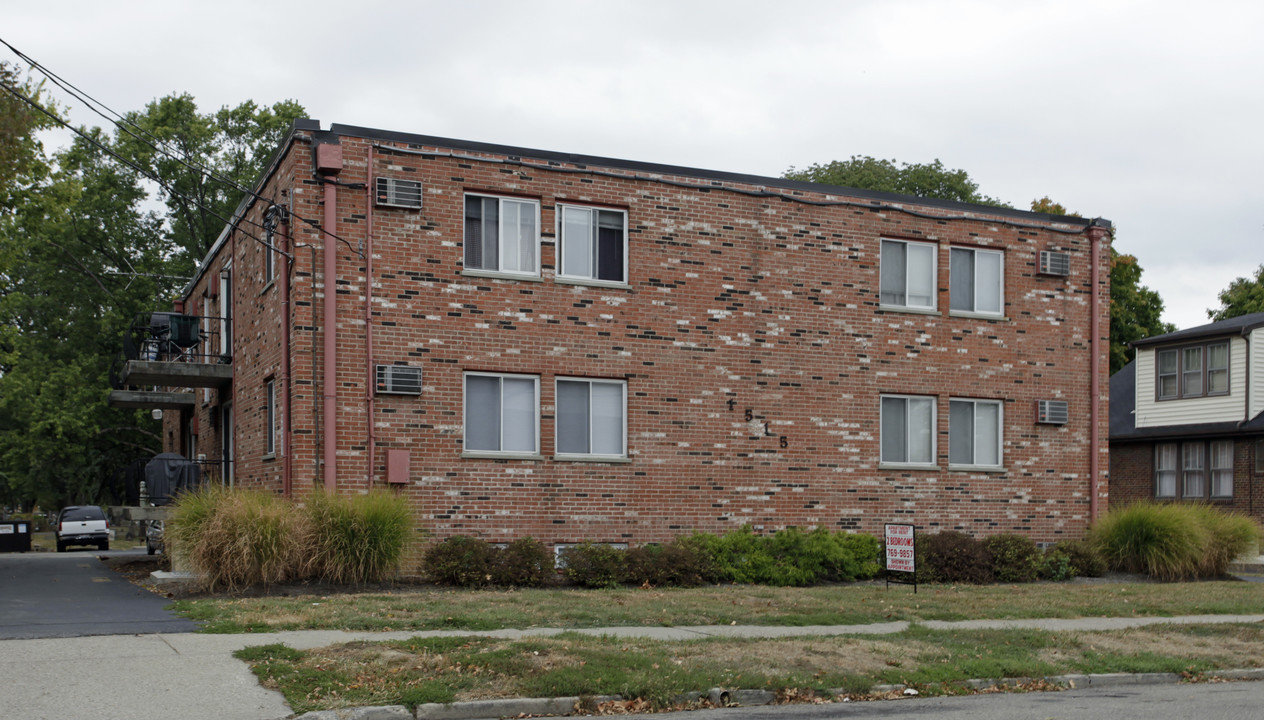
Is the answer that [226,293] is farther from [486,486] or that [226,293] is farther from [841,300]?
[841,300]

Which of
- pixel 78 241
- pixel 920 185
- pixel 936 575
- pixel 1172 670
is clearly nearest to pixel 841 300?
pixel 936 575

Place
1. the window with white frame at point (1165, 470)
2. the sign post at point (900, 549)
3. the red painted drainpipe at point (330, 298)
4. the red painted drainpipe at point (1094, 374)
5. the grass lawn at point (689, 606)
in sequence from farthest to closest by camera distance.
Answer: the window with white frame at point (1165, 470), the red painted drainpipe at point (1094, 374), the red painted drainpipe at point (330, 298), the sign post at point (900, 549), the grass lawn at point (689, 606)

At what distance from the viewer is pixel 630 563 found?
16.9m

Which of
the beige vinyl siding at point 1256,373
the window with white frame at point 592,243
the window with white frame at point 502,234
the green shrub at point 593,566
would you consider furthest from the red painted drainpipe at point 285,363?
the beige vinyl siding at point 1256,373

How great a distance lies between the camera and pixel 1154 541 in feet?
65.6

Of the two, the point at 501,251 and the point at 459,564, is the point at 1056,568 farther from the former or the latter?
the point at 501,251

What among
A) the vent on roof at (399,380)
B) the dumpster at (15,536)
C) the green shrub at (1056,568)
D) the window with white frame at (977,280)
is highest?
the window with white frame at (977,280)

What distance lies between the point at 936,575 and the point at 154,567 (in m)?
13.9

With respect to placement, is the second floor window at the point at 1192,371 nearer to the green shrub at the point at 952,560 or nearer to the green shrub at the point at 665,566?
the green shrub at the point at 952,560

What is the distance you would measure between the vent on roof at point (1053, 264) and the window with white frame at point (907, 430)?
3440 mm

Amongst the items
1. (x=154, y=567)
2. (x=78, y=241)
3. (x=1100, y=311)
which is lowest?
(x=154, y=567)

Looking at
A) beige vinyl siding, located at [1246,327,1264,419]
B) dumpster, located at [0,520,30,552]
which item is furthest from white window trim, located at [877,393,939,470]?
dumpster, located at [0,520,30,552]

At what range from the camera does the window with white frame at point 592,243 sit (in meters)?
18.6

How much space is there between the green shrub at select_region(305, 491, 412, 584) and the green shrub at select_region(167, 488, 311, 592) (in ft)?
0.76
